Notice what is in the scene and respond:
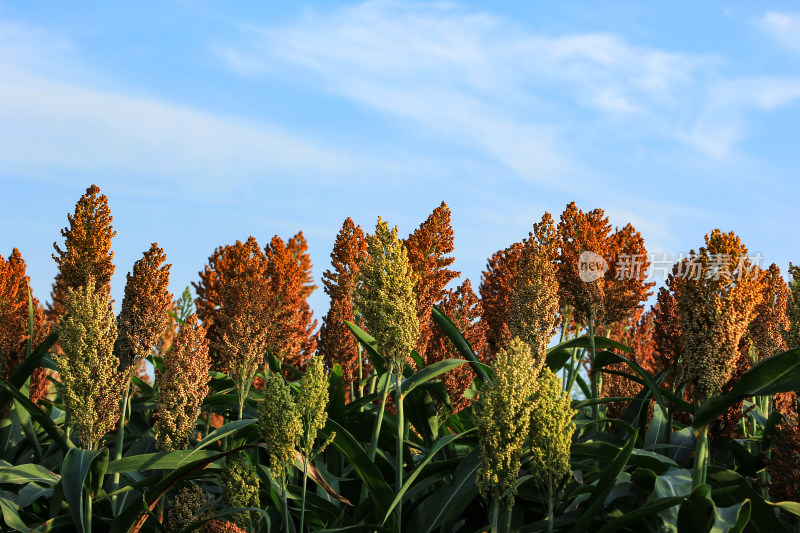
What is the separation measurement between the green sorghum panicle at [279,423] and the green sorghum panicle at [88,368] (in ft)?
3.72

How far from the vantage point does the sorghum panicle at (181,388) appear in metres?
4.13

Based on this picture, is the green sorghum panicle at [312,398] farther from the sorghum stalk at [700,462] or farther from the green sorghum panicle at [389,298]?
the sorghum stalk at [700,462]

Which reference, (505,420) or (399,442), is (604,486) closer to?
(505,420)

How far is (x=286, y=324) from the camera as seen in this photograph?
6.89 metres

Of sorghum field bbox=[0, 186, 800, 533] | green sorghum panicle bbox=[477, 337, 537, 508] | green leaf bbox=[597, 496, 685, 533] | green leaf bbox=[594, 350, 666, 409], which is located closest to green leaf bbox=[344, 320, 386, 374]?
sorghum field bbox=[0, 186, 800, 533]

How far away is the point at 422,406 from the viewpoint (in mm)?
5121

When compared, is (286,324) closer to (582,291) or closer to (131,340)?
(131,340)

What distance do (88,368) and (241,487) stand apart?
1111 millimetres

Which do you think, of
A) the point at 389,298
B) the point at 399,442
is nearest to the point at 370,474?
the point at 399,442

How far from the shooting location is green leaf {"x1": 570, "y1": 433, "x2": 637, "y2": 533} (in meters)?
3.64

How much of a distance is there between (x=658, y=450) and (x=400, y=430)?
6.19 feet

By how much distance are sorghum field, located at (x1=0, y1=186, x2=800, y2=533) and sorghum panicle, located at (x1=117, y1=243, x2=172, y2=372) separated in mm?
13

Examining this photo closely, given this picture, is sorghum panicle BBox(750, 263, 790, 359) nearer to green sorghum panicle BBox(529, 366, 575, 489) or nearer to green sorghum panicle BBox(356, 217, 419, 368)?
green sorghum panicle BBox(529, 366, 575, 489)

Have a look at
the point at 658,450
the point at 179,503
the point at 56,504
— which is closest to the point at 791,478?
the point at 658,450
